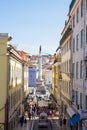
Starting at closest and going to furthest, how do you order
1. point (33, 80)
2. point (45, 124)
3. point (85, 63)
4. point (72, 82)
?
point (85, 63)
point (72, 82)
point (45, 124)
point (33, 80)

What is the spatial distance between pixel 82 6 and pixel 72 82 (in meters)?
11.5

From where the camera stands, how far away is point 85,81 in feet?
104

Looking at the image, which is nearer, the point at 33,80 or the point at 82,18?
the point at 82,18

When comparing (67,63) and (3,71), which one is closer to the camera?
(3,71)

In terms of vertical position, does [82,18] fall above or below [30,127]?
above

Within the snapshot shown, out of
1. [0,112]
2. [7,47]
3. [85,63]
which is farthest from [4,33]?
[85,63]

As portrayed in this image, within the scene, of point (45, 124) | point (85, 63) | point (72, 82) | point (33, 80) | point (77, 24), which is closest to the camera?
point (85, 63)

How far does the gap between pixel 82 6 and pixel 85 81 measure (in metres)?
6.64

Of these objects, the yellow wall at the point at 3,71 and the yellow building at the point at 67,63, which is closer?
the yellow wall at the point at 3,71

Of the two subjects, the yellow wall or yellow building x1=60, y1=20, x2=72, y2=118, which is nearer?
the yellow wall

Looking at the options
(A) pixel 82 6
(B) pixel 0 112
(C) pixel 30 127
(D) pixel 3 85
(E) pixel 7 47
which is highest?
(A) pixel 82 6

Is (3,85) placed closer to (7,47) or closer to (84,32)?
(7,47)

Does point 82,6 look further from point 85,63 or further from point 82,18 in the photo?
point 85,63

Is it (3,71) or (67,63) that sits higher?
(67,63)
